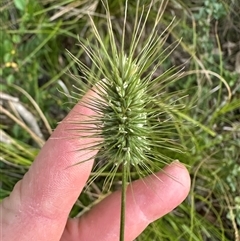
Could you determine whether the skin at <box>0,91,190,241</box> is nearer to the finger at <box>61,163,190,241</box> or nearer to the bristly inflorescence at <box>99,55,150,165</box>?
the finger at <box>61,163,190,241</box>

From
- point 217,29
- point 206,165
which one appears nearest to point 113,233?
point 206,165

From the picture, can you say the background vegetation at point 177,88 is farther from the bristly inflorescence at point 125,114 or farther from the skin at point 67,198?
the bristly inflorescence at point 125,114

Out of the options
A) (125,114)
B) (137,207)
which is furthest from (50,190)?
(125,114)

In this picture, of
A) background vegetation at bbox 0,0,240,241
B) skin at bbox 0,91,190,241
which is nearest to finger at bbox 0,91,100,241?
skin at bbox 0,91,190,241

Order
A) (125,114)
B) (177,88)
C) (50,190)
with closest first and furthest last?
(125,114) → (50,190) → (177,88)

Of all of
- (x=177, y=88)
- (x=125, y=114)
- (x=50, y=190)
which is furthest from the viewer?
(x=177, y=88)

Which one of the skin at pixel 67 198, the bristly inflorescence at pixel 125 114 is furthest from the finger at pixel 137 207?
the bristly inflorescence at pixel 125 114

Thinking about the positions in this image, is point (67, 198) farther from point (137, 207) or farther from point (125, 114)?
point (125, 114)
